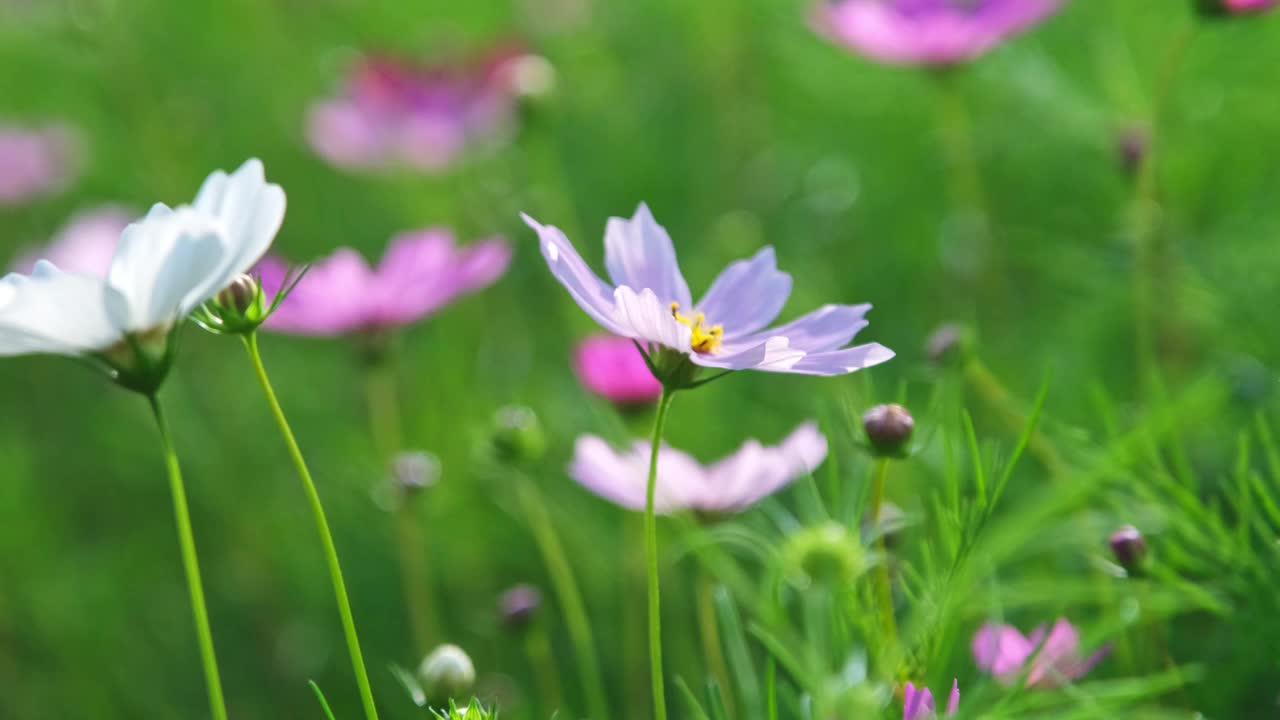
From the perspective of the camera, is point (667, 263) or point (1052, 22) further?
point (1052, 22)

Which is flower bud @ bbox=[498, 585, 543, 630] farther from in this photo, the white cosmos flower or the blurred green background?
the white cosmos flower

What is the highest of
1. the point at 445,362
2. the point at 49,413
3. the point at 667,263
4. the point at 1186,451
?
the point at 667,263

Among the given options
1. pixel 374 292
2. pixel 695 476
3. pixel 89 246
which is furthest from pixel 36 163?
pixel 695 476

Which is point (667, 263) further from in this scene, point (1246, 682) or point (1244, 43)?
point (1244, 43)

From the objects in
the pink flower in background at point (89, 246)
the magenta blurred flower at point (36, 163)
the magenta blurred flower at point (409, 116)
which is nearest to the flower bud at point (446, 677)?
the pink flower in background at point (89, 246)

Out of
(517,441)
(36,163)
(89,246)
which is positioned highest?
(517,441)

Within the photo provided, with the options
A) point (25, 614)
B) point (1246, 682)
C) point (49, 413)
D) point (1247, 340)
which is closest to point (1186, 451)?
point (1247, 340)

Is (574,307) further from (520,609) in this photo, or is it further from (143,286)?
(143,286)
